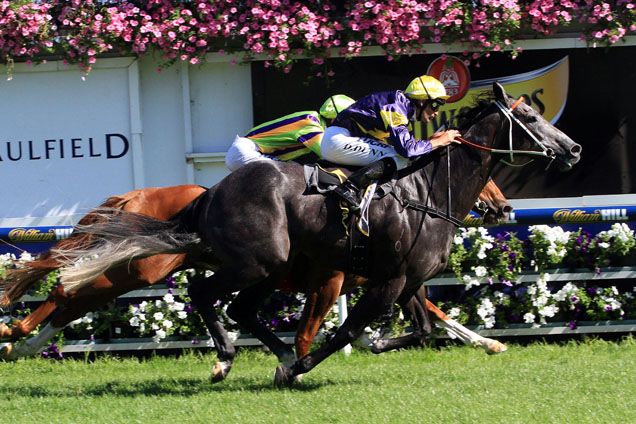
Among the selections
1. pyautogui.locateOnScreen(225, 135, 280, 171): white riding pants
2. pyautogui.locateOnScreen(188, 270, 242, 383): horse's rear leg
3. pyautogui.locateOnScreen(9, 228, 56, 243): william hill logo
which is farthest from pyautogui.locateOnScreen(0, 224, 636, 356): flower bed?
pyautogui.locateOnScreen(188, 270, 242, 383): horse's rear leg

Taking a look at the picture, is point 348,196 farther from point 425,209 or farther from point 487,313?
point 487,313

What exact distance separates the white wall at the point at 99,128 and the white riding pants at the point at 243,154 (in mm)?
2042

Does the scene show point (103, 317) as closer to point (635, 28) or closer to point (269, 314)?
point (269, 314)

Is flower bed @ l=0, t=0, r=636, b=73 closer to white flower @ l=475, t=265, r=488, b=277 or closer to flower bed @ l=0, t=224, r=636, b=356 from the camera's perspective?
flower bed @ l=0, t=224, r=636, b=356

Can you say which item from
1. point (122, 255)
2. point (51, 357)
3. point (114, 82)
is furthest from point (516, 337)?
point (114, 82)

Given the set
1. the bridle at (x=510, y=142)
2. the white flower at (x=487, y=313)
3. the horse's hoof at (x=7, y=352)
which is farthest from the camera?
the white flower at (x=487, y=313)

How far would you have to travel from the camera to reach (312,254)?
17.0 ft

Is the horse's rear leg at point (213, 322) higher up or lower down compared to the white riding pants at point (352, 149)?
lower down

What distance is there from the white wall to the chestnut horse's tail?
2134 mm

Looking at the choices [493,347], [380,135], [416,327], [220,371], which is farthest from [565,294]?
[220,371]

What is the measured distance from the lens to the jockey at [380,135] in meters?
5.02

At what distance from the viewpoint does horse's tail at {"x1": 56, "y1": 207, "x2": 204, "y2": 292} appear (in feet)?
16.9

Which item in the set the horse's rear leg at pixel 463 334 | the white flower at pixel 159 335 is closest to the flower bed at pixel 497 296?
the white flower at pixel 159 335

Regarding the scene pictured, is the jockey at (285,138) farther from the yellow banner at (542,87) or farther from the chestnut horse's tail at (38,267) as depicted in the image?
the yellow banner at (542,87)
